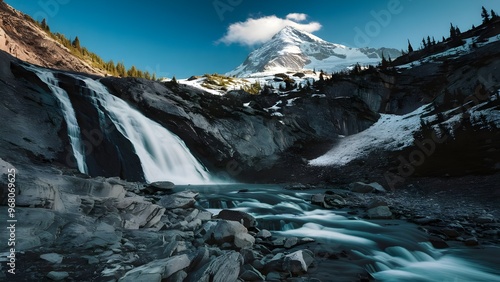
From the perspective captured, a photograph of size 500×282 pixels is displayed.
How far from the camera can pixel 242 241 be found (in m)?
7.88

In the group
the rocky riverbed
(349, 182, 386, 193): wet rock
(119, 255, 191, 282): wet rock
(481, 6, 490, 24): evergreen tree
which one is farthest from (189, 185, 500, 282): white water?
(481, 6, 490, 24): evergreen tree

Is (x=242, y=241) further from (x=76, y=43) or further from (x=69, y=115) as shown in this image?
(x=76, y=43)

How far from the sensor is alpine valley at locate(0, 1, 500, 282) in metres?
6.27

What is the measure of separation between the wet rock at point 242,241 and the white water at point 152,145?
52.9 ft

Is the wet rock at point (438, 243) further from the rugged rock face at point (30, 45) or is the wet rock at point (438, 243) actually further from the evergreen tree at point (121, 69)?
the evergreen tree at point (121, 69)

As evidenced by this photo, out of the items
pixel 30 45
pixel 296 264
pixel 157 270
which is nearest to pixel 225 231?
pixel 296 264

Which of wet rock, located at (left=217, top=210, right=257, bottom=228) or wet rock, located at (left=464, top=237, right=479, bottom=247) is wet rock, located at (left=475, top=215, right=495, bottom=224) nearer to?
wet rock, located at (left=464, top=237, right=479, bottom=247)

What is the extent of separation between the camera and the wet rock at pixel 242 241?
25.5ft

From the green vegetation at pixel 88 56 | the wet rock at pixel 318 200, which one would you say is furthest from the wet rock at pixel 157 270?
the green vegetation at pixel 88 56

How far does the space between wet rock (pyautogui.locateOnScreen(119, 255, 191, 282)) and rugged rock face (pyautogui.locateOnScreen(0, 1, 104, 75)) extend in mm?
45439

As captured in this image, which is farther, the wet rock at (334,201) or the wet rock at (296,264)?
the wet rock at (334,201)

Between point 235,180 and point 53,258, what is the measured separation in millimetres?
25706

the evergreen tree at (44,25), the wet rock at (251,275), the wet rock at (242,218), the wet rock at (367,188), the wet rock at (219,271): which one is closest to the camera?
the wet rock at (219,271)

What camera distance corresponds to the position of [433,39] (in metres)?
83.8
